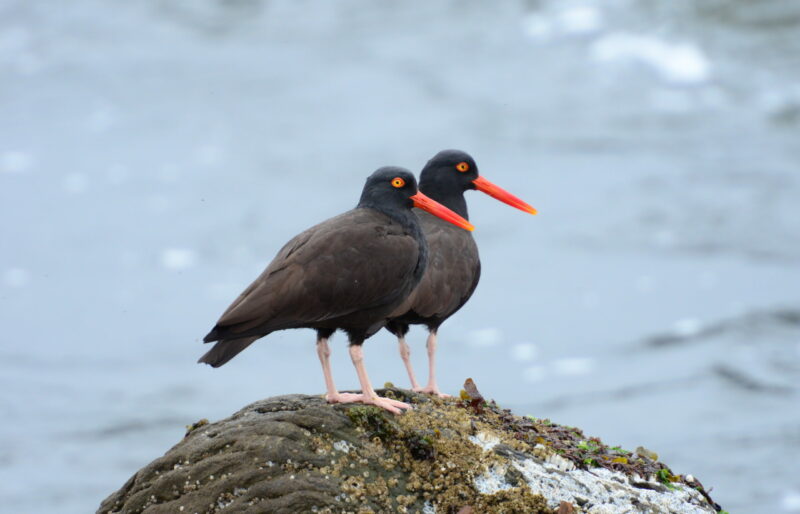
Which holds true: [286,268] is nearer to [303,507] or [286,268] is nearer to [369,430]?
[369,430]

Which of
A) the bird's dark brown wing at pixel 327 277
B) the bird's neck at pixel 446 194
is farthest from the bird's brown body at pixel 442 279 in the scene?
the bird's dark brown wing at pixel 327 277

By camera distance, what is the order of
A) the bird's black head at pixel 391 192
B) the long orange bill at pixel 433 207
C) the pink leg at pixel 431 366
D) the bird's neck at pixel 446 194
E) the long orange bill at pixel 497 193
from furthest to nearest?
the long orange bill at pixel 497 193 → the bird's neck at pixel 446 194 → the pink leg at pixel 431 366 → the long orange bill at pixel 433 207 → the bird's black head at pixel 391 192

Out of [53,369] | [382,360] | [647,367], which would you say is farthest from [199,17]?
[647,367]

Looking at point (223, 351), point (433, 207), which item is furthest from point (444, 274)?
point (223, 351)

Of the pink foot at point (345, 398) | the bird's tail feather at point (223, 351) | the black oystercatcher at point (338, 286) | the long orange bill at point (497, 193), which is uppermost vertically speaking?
the long orange bill at point (497, 193)

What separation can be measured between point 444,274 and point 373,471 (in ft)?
10.1

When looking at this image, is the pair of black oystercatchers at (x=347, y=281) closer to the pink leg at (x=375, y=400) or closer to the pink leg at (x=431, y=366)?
the pink leg at (x=375, y=400)

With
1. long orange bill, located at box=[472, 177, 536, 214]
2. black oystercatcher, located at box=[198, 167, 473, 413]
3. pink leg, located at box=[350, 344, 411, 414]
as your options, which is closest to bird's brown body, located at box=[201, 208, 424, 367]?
black oystercatcher, located at box=[198, 167, 473, 413]

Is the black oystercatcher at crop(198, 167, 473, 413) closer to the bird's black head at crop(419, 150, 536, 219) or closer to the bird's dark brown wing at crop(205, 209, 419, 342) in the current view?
the bird's dark brown wing at crop(205, 209, 419, 342)

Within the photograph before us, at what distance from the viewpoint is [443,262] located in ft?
31.1

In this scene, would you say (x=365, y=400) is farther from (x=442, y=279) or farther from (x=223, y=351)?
(x=442, y=279)

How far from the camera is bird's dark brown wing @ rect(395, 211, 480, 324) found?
916 cm

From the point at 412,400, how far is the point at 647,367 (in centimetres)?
2285

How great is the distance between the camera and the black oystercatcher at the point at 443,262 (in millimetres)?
9188
